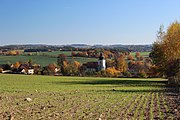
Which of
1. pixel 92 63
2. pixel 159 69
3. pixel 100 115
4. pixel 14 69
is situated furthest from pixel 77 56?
pixel 100 115

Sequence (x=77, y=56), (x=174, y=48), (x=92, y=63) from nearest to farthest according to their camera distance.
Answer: (x=174, y=48), (x=92, y=63), (x=77, y=56)

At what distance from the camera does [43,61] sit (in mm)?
138375

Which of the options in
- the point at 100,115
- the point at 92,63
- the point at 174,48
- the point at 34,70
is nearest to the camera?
the point at 100,115

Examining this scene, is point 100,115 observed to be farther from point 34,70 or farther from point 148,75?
point 34,70

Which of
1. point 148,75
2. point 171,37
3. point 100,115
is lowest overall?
point 148,75

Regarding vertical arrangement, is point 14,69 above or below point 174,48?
below

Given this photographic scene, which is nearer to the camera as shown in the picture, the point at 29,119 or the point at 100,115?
the point at 29,119

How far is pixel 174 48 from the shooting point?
62.7 m

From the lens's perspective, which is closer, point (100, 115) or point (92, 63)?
point (100, 115)

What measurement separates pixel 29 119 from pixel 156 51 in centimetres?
5168

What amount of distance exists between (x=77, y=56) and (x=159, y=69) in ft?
316

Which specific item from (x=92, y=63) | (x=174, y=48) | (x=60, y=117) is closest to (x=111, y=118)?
(x=60, y=117)

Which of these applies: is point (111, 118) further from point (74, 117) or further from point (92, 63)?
point (92, 63)

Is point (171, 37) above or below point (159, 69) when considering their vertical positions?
above
